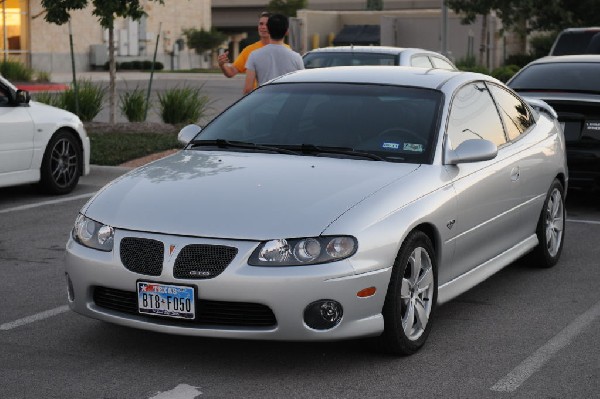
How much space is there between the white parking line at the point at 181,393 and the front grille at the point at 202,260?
21.0 inches

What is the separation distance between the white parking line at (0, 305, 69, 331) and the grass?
7801 millimetres

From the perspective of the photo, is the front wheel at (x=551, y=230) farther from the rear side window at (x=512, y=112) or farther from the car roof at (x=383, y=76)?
the car roof at (x=383, y=76)

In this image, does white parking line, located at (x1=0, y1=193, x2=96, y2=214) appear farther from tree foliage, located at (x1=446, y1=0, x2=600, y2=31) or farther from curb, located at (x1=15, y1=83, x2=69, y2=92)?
tree foliage, located at (x1=446, y1=0, x2=600, y2=31)

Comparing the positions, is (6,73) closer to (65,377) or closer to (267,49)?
(267,49)

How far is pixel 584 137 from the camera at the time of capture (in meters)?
11.6

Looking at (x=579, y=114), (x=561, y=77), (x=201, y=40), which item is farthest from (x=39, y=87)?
(x=201, y=40)

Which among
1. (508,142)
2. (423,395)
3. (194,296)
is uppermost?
(508,142)

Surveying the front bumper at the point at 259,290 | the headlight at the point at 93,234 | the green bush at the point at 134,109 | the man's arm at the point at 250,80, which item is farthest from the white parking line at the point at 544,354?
the green bush at the point at 134,109

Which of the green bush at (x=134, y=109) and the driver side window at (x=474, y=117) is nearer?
the driver side window at (x=474, y=117)

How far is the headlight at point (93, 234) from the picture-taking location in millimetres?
6117

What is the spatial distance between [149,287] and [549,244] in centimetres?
396

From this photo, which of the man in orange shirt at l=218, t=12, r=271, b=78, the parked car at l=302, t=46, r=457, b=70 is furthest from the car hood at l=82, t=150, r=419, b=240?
the parked car at l=302, t=46, r=457, b=70

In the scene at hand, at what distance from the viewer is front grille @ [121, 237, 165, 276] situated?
589cm

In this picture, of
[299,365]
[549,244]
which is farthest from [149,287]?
[549,244]
